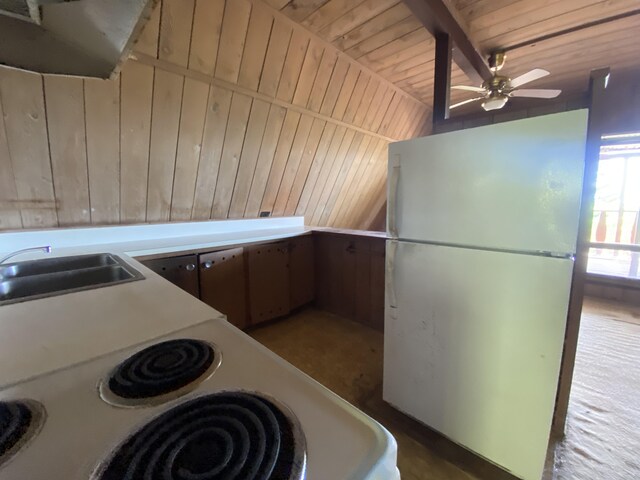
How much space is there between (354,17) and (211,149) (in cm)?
143

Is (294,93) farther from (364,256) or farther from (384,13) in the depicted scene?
(364,256)

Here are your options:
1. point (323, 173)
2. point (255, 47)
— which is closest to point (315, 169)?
point (323, 173)

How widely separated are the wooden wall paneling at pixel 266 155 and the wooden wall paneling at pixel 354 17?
2.25 feet

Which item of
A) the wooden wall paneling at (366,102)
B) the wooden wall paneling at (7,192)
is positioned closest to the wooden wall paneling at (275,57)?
the wooden wall paneling at (366,102)

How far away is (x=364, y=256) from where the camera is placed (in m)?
2.79

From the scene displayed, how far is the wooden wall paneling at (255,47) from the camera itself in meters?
1.93

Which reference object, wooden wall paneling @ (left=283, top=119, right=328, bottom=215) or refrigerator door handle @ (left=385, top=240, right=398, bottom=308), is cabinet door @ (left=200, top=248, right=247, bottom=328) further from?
refrigerator door handle @ (left=385, top=240, right=398, bottom=308)

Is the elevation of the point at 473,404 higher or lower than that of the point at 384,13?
lower

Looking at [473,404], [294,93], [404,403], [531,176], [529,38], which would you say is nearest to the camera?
[531,176]

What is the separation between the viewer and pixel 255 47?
2070mm

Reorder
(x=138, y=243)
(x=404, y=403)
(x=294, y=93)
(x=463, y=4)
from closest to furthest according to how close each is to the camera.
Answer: (x=404, y=403) → (x=463, y=4) → (x=138, y=243) → (x=294, y=93)

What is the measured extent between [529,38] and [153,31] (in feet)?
9.03

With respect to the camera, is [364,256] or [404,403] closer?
[404,403]

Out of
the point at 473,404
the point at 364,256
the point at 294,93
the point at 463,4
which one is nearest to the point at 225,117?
the point at 294,93
